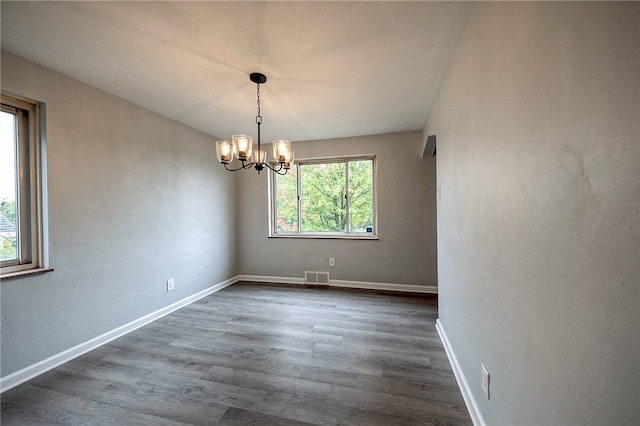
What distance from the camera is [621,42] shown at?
0.54 metres

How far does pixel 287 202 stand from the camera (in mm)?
4434

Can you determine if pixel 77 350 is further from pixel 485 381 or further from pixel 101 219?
pixel 485 381

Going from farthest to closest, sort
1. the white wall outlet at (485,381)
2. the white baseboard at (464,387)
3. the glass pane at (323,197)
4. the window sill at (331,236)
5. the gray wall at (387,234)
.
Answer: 1. the glass pane at (323,197)
2. the window sill at (331,236)
3. the gray wall at (387,234)
4. the white baseboard at (464,387)
5. the white wall outlet at (485,381)

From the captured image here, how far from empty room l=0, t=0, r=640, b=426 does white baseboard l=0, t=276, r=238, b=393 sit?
2 centimetres

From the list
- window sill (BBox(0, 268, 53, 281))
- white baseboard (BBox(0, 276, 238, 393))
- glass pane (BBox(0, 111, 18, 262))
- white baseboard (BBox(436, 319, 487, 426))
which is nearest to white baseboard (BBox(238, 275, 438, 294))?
white baseboard (BBox(0, 276, 238, 393))

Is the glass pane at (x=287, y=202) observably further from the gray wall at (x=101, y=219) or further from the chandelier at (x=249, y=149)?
the chandelier at (x=249, y=149)

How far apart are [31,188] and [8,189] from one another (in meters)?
0.12

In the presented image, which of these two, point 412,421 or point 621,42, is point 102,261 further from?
point 621,42

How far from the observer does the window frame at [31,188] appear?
1949 millimetres

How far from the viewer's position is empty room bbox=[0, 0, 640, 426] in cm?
65

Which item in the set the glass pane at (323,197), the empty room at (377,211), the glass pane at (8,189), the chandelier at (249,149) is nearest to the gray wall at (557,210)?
the empty room at (377,211)

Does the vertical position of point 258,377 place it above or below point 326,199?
below

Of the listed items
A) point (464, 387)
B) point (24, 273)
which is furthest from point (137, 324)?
point (464, 387)

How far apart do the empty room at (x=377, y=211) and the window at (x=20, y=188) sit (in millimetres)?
12
